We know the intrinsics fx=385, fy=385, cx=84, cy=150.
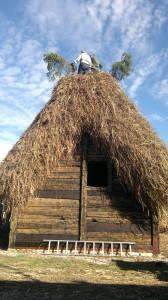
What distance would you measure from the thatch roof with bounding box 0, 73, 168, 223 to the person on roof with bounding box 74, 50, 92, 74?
105 inches

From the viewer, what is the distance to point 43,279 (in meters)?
7.72

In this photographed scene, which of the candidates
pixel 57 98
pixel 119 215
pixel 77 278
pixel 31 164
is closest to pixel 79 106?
pixel 57 98

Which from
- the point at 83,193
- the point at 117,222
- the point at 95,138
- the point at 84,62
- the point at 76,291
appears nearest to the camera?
the point at 76,291

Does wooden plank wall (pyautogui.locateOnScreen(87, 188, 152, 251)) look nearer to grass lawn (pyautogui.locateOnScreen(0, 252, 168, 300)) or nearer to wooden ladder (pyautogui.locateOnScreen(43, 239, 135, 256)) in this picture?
wooden ladder (pyautogui.locateOnScreen(43, 239, 135, 256))

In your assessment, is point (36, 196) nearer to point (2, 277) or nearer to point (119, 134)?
point (119, 134)

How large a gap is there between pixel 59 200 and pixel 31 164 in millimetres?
1516

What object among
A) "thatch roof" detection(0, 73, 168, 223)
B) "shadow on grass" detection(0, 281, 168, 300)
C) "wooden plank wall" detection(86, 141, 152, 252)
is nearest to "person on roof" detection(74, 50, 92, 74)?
"thatch roof" detection(0, 73, 168, 223)

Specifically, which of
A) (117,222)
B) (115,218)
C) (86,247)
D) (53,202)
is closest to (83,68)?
(53,202)

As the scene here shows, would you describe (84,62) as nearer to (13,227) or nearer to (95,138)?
(95,138)

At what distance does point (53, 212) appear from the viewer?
495 inches

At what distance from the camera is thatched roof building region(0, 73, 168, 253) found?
12.0 m

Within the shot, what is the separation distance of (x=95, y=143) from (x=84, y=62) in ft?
17.4

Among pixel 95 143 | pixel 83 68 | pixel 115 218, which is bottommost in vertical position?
pixel 115 218

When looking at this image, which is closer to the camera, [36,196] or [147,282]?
[147,282]
